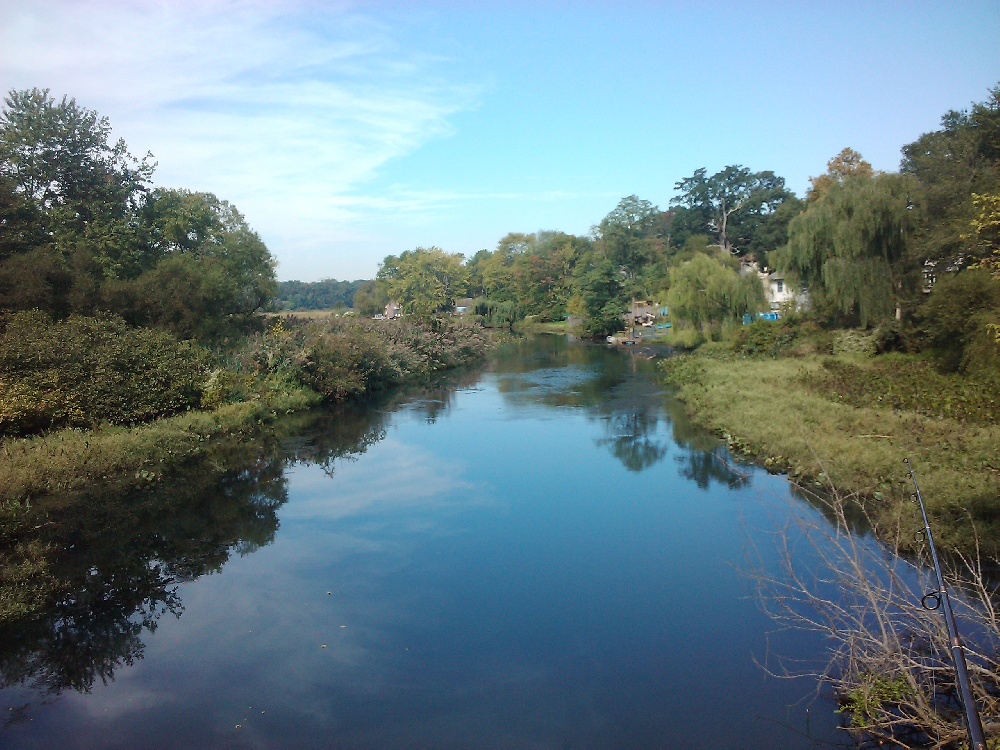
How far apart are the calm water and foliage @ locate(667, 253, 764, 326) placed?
19930 mm

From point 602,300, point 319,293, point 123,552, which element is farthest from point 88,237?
point 319,293

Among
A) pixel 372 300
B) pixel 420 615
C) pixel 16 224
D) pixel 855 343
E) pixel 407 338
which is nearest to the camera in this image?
pixel 420 615

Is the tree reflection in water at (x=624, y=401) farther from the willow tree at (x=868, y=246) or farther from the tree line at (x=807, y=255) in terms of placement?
the willow tree at (x=868, y=246)

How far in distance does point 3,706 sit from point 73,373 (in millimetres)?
10187

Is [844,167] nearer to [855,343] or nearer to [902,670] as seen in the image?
[855,343]

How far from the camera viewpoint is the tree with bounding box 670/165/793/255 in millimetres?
57000

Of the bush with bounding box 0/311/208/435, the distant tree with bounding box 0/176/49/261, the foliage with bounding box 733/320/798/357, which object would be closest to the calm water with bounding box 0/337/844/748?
the bush with bounding box 0/311/208/435

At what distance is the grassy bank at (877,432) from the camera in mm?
9594

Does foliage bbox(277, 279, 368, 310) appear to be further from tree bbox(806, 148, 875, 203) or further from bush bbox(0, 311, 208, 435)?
bush bbox(0, 311, 208, 435)

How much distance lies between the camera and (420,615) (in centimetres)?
861

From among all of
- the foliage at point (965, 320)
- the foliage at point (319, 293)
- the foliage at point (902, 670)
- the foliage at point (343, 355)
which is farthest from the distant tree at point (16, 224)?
the foliage at point (319, 293)

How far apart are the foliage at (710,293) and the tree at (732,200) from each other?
2271 centimetres

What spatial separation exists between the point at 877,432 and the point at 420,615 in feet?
30.2

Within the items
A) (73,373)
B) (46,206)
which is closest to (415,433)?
(73,373)
